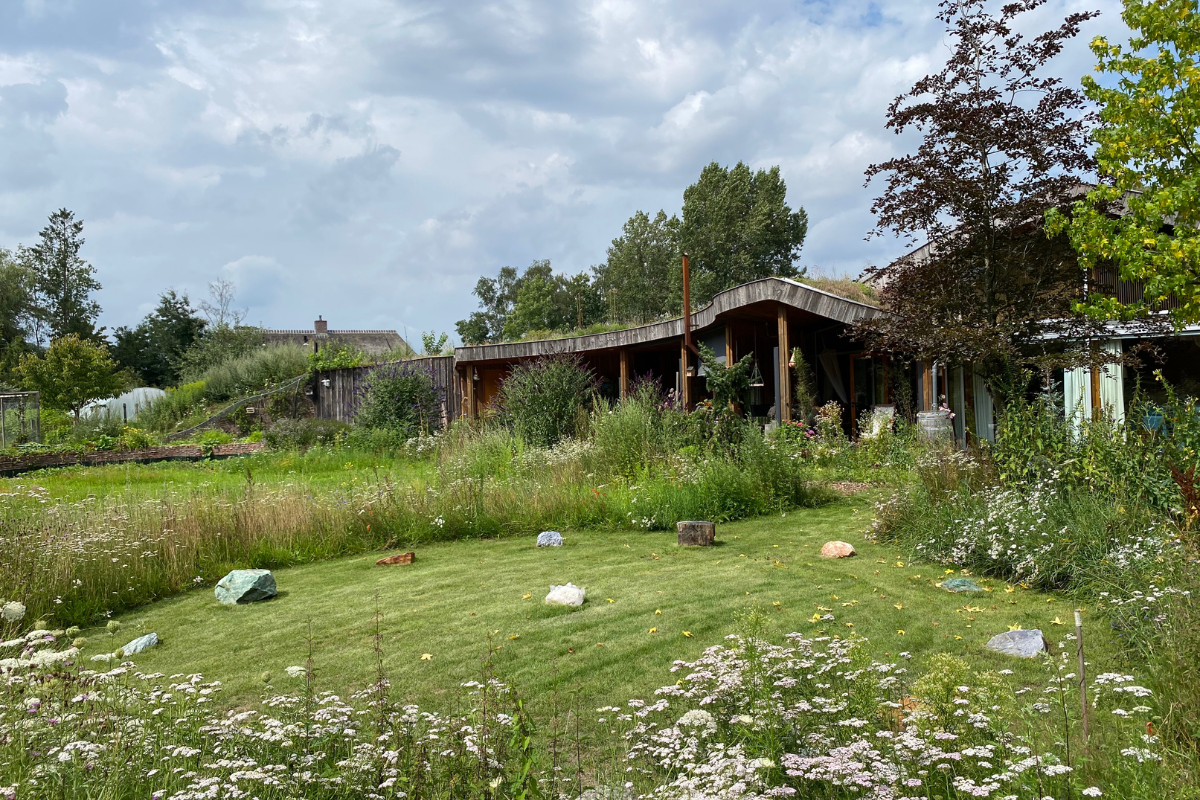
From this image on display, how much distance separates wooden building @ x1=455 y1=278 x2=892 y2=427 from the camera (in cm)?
1232

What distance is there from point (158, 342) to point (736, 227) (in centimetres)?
3085

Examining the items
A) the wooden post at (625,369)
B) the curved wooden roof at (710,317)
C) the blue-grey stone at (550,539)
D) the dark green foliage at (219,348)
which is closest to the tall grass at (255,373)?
the dark green foliage at (219,348)

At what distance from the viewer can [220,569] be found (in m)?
6.14

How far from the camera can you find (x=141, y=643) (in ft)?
14.3

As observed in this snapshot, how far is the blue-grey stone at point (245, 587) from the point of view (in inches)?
211

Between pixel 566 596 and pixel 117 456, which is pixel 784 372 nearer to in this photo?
pixel 566 596

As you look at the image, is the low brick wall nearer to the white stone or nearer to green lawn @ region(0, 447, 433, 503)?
green lawn @ region(0, 447, 433, 503)

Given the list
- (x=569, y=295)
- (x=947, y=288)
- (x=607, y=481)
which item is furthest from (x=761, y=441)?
(x=569, y=295)

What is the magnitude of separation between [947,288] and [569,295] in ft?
139

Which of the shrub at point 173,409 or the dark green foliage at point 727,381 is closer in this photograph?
the dark green foliage at point 727,381

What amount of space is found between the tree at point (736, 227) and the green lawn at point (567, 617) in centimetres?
3388

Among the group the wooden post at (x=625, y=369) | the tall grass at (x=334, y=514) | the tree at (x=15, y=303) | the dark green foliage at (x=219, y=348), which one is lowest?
the tall grass at (x=334, y=514)

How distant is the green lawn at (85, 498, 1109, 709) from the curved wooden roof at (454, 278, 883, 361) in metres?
4.65

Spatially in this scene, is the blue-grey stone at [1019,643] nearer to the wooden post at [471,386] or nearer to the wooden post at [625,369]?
the wooden post at [625,369]
